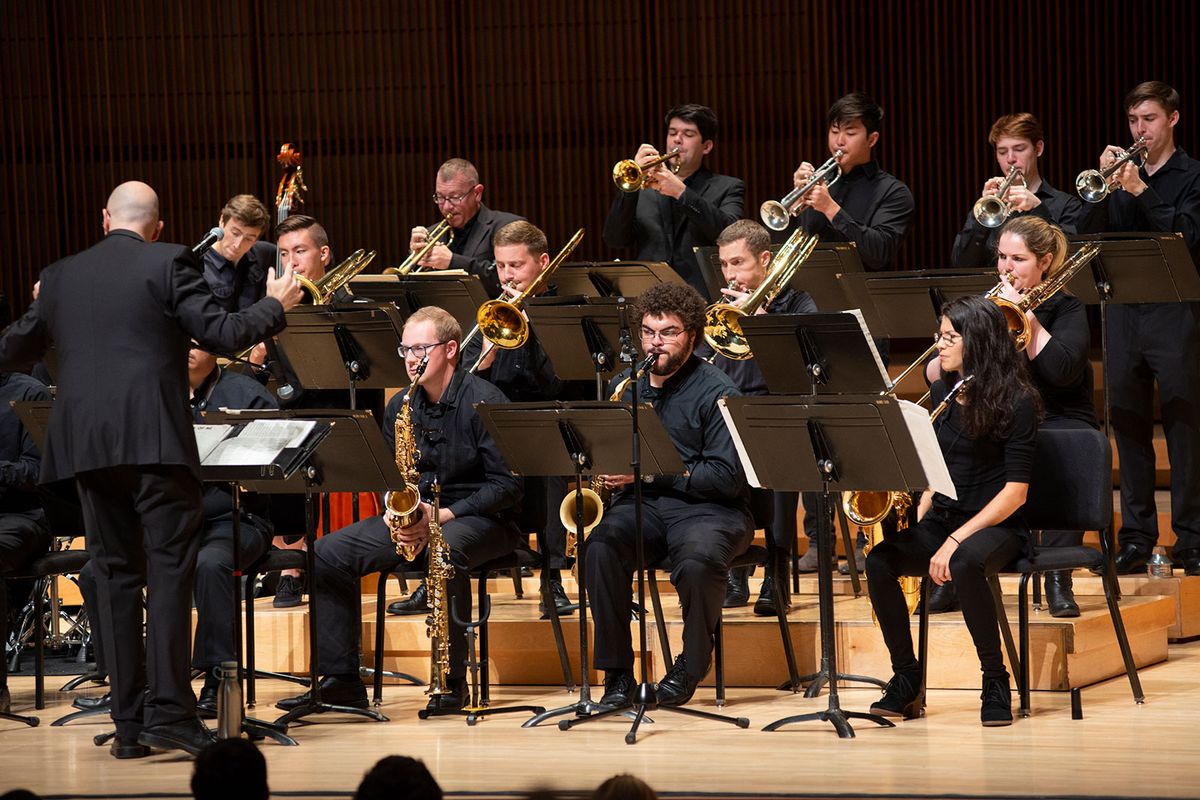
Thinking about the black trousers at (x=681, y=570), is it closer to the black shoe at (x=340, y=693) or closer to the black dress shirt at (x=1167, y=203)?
the black shoe at (x=340, y=693)

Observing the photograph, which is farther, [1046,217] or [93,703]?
[1046,217]

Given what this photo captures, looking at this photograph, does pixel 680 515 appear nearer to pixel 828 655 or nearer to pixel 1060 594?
pixel 828 655

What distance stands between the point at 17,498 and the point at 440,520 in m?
1.43

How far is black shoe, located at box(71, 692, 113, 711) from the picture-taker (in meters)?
5.03

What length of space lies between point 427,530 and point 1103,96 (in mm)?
4811

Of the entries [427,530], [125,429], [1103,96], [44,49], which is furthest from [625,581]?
[44,49]

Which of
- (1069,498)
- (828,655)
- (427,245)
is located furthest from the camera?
(427,245)

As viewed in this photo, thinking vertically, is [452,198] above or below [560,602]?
above

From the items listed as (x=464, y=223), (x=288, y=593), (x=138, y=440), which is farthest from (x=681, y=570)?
(x=464, y=223)

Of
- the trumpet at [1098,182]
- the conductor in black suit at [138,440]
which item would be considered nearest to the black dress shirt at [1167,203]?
the trumpet at [1098,182]

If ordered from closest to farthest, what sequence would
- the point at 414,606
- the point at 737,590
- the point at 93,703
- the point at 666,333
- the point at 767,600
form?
the point at 666,333 < the point at 93,703 < the point at 767,600 < the point at 737,590 < the point at 414,606

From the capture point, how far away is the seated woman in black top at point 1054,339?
5062 mm

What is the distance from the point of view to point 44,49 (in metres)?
8.68

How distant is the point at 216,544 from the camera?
5031mm
